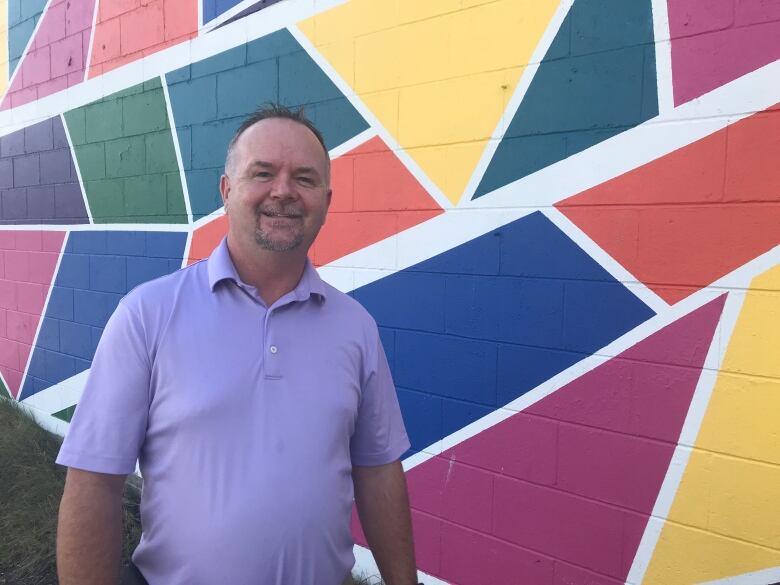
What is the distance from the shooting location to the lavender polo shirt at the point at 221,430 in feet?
4.89

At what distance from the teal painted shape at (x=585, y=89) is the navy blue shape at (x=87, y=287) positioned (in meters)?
2.17

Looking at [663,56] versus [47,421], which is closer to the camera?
[663,56]

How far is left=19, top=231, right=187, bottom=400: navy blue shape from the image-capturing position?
13.4 ft

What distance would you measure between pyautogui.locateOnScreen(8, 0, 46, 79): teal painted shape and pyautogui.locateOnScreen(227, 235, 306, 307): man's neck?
4.38 m

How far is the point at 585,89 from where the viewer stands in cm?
236

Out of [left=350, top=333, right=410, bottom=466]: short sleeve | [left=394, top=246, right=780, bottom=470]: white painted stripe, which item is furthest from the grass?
[left=350, top=333, right=410, bottom=466]: short sleeve

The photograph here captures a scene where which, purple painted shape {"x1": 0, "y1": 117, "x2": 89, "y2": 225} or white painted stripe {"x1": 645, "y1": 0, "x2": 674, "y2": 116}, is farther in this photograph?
purple painted shape {"x1": 0, "y1": 117, "x2": 89, "y2": 225}

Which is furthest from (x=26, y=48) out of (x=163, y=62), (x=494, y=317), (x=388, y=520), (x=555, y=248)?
(x=388, y=520)

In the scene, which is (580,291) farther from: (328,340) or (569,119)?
(328,340)

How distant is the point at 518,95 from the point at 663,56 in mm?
533

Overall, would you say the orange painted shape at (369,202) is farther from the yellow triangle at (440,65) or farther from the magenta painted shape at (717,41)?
the magenta painted shape at (717,41)

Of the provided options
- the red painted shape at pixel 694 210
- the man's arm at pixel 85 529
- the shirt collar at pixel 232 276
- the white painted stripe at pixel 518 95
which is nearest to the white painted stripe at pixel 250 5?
the white painted stripe at pixel 518 95

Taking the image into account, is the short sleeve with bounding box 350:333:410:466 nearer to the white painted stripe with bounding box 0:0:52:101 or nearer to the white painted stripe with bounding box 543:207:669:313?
the white painted stripe with bounding box 543:207:669:313

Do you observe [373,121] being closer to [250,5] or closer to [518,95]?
[518,95]
